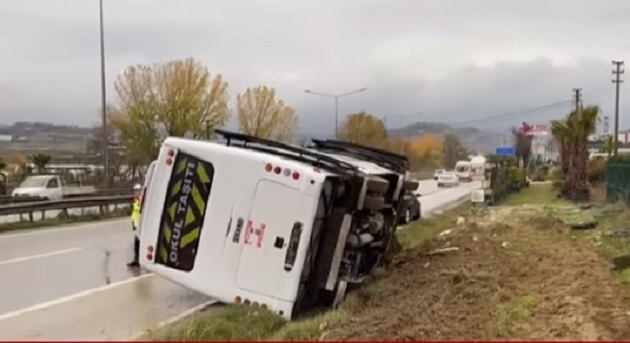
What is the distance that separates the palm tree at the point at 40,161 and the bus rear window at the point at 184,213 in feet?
110

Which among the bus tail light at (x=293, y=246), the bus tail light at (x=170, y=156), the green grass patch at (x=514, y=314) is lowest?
the green grass patch at (x=514, y=314)

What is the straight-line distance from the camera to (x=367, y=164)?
1227 cm

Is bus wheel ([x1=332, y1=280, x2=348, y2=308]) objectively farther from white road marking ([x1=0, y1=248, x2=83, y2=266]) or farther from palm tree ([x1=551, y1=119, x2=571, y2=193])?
palm tree ([x1=551, y1=119, x2=571, y2=193])

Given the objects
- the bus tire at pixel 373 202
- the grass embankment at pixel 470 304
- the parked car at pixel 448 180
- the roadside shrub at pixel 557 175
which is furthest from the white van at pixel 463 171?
the bus tire at pixel 373 202

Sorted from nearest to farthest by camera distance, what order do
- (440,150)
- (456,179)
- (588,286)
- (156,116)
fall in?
(588,286) < (156,116) < (456,179) < (440,150)

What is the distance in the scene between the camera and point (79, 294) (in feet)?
37.8

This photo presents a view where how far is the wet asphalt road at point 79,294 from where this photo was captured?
27.6 feet

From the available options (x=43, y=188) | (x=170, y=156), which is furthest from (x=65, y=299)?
(x=43, y=188)

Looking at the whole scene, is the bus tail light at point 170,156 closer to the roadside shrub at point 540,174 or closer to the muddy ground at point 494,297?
the muddy ground at point 494,297

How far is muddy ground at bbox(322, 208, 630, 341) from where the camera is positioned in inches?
284

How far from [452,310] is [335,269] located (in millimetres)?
1494

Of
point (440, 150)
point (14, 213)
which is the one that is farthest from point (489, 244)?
point (440, 150)

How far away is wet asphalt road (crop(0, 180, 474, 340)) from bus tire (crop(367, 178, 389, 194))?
8.00ft

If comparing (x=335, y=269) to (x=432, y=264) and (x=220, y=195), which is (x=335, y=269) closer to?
(x=220, y=195)
